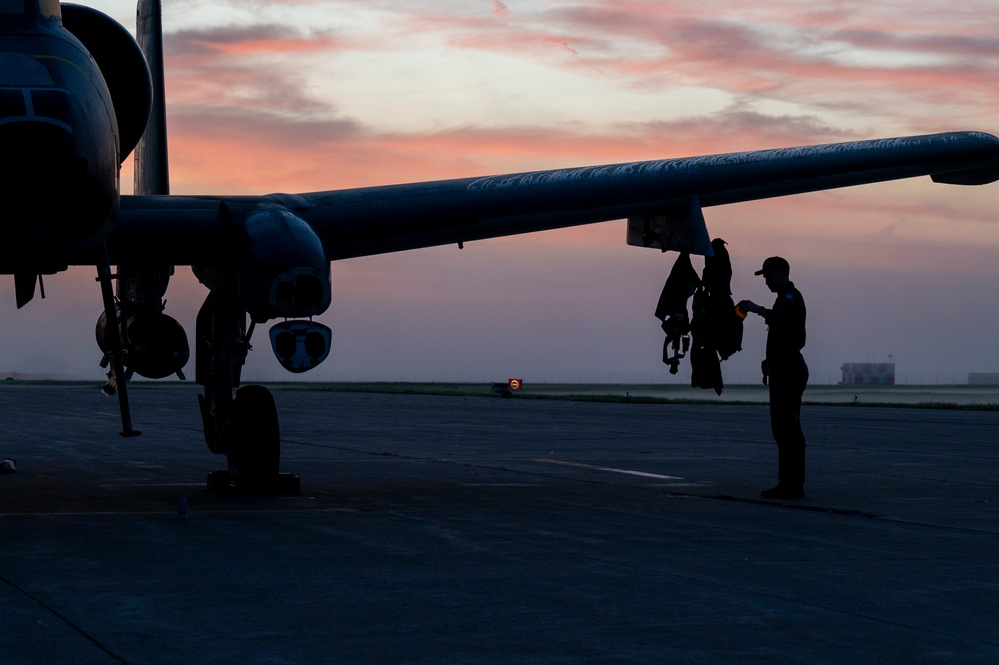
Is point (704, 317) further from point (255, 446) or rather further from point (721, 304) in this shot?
point (255, 446)

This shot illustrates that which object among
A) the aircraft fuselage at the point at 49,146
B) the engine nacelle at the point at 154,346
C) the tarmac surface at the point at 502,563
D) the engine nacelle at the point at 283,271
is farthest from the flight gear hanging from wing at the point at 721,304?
the aircraft fuselage at the point at 49,146

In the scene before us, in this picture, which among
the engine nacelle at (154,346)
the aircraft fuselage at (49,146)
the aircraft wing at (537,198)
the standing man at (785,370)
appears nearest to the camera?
the aircraft fuselage at (49,146)

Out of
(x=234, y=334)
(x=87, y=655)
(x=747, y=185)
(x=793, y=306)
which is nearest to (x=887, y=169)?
(x=747, y=185)

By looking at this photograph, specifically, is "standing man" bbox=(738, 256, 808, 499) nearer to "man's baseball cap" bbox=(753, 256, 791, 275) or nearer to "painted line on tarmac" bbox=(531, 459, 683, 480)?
"man's baseball cap" bbox=(753, 256, 791, 275)

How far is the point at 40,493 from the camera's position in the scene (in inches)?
550

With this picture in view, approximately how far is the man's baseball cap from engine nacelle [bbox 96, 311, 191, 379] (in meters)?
6.53

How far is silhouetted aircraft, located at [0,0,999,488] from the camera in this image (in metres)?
10.0

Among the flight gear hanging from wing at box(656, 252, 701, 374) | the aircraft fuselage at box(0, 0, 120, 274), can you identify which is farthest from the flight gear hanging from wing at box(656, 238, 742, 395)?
the aircraft fuselage at box(0, 0, 120, 274)

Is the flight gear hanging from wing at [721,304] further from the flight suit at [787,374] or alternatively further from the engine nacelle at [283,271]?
the engine nacelle at [283,271]

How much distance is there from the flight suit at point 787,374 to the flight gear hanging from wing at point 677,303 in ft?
4.17

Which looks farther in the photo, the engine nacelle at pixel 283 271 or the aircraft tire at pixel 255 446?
the aircraft tire at pixel 255 446

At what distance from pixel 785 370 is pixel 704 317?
1459 millimetres

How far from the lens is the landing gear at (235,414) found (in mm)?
13750

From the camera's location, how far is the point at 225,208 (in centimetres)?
1261
